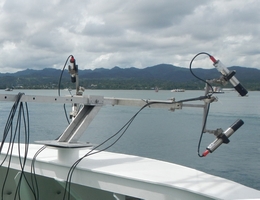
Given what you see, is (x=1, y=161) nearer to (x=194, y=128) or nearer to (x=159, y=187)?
(x=159, y=187)

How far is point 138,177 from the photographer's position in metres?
2.41

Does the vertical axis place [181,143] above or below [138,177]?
below

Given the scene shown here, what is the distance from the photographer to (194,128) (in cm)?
2178

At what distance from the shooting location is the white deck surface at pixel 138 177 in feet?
7.34

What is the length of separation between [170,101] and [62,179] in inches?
38.7

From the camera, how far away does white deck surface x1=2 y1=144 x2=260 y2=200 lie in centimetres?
224

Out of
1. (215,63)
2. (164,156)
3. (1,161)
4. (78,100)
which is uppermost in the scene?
(215,63)

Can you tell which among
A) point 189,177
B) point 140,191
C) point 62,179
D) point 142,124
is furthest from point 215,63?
point 142,124

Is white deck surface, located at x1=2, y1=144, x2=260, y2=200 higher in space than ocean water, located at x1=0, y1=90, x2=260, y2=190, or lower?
higher

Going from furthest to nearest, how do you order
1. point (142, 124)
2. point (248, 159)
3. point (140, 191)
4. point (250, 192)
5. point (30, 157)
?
point (142, 124), point (248, 159), point (30, 157), point (140, 191), point (250, 192)

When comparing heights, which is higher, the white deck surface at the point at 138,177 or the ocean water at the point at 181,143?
the white deck surface at the point at 138,177

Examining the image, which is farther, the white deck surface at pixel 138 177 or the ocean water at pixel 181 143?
the ocean water at pixel 181 143

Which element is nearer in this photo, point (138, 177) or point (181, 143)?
point (138, 177)

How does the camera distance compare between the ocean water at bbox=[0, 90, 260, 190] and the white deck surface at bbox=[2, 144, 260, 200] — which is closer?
the white deck surface at bbox=[2, 144, 260, 200]
